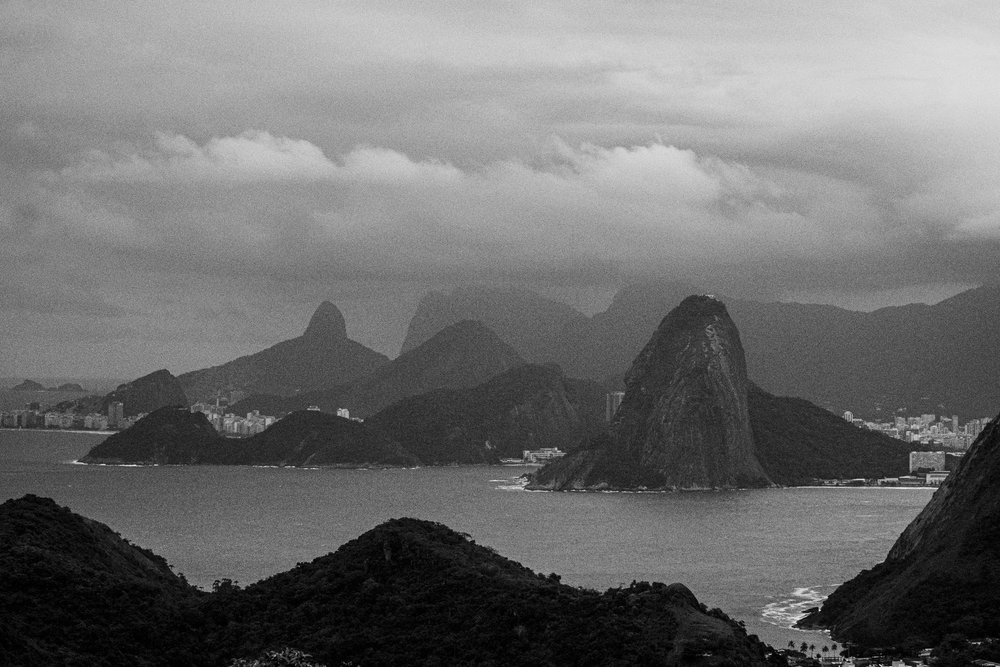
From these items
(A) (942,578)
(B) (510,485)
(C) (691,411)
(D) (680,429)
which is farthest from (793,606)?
(B) (510,485)

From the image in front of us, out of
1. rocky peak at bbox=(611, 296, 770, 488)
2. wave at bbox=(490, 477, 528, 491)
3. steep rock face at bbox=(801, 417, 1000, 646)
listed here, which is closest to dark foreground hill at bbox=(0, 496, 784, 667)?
steep rock face at bbox=(801, 417, 1000, 646)

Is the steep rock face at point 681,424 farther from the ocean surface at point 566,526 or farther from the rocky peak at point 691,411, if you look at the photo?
the ocean surface at point 566,526

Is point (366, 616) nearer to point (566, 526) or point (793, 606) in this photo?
point (793, 606)

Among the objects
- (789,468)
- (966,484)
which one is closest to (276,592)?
(966,484)

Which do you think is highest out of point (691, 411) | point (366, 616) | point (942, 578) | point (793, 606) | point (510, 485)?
point (691, 411)

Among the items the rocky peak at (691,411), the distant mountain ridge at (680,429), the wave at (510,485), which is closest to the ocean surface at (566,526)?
the wave at (510,485)

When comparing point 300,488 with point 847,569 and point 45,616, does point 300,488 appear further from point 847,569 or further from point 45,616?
point 45,616
